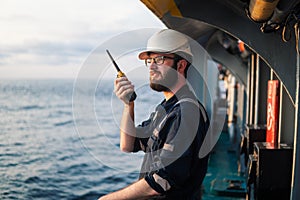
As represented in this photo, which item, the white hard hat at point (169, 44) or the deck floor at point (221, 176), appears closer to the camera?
the white hard hat at point (169, 44)

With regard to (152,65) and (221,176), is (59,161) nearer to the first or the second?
(221,176)

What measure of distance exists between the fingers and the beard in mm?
114

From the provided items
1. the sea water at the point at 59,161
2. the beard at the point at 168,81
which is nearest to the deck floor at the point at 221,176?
the sea water at the point at 59,161

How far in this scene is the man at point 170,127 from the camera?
1.78 metres

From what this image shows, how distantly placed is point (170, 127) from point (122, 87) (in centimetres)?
27

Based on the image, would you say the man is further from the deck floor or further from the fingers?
the deck floor

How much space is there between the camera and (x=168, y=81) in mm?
1949

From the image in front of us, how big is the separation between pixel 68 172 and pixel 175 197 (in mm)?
20200

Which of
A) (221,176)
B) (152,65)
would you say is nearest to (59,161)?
(221,176)

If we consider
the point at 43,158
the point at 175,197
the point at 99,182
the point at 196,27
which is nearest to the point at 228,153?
the point at 196,27

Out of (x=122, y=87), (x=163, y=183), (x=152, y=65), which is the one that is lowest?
(x=163, y=183)

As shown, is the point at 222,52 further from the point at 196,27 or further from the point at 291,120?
the point at 291,120

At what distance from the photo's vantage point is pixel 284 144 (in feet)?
9.86

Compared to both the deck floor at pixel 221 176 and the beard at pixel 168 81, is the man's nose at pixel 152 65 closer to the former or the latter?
the beard at pixel 168 81
